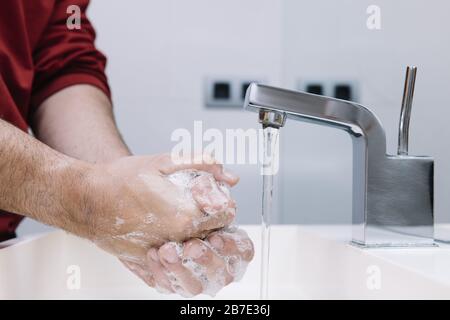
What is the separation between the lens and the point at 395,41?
0.79 metres

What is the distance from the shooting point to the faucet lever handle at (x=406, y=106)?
53 cm

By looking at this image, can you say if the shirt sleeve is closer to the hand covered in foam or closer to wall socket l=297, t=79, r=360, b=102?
the hand covered in foam

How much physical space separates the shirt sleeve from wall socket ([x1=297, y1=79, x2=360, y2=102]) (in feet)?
1.46

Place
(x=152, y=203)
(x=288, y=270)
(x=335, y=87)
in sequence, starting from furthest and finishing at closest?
1. (x=335, y=87)
2. (x=288, y=270)
3. (x=152, y=203)

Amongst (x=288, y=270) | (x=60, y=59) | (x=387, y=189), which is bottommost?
(x=288, y=270)

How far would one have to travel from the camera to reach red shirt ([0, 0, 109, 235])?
2.16 ft

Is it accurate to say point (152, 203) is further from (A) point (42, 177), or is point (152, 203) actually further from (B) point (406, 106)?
(B) point (406, 106)

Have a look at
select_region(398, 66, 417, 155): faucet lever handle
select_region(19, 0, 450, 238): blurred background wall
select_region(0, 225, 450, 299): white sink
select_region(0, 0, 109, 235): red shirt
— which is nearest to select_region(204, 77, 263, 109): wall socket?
select_region(19, 0, 450, 238): blurred background wall

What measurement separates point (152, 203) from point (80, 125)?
0.30 metres

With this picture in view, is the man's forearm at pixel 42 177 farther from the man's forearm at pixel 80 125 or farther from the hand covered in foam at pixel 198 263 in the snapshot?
the man's forearm at pixel 80 125

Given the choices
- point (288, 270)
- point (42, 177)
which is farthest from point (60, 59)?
point (288, 270)

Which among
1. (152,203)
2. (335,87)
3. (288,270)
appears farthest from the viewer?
(335,87)

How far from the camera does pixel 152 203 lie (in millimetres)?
441
